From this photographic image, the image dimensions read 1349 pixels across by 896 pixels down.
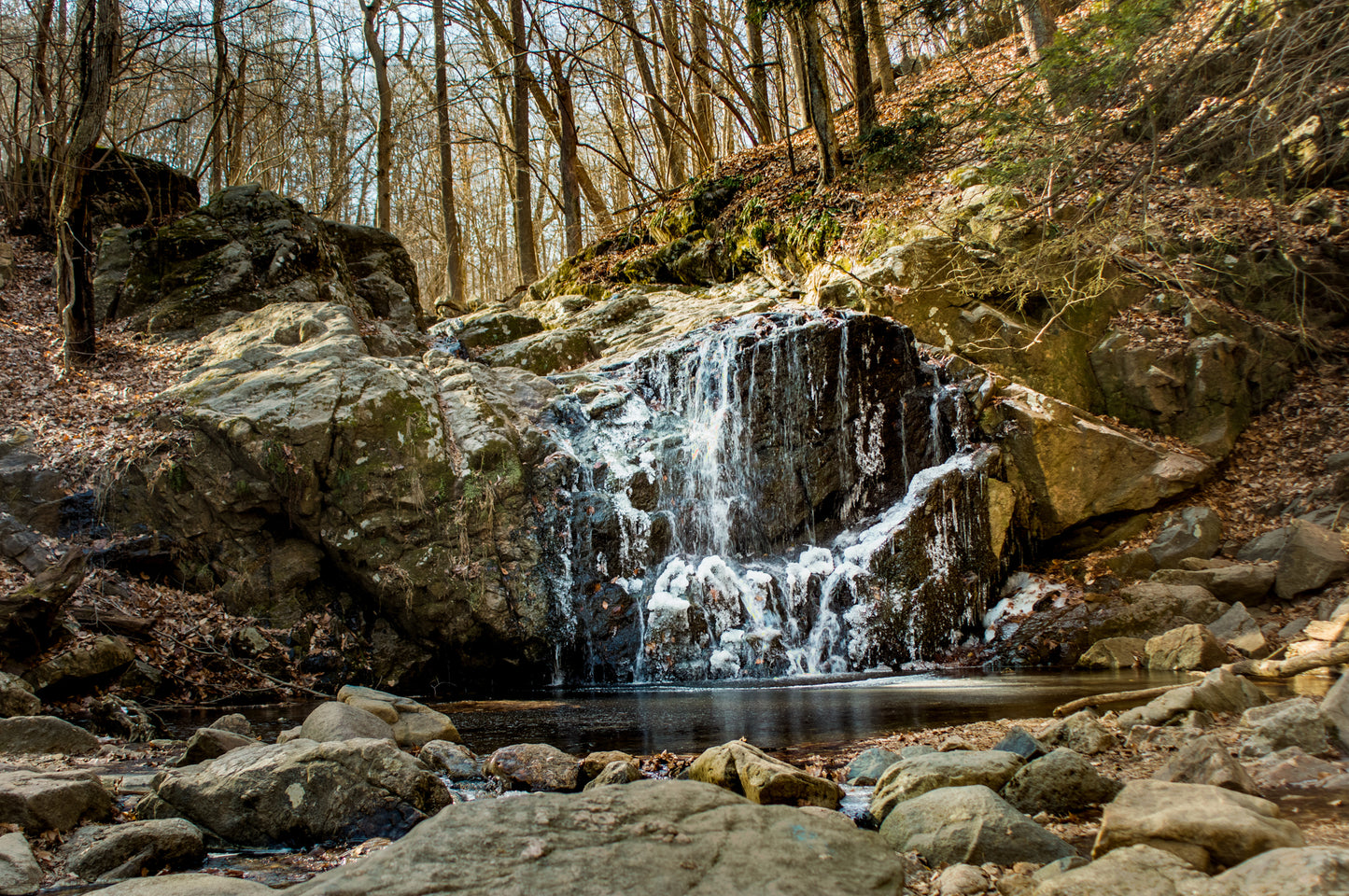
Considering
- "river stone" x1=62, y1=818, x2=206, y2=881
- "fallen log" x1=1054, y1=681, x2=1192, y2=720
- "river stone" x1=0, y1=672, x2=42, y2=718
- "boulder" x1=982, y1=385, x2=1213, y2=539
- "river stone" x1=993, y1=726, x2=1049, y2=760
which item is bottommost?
"fallen log" x1=1054, y1=681, x2=1192, y2=720

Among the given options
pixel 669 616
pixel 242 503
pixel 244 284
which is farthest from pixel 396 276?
pixel 669 616

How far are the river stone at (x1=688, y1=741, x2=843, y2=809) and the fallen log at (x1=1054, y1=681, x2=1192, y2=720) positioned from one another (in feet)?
7.83

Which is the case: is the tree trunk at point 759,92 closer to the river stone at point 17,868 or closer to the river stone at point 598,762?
the river stone at point 598,762

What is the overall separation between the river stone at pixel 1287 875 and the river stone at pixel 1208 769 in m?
1.03

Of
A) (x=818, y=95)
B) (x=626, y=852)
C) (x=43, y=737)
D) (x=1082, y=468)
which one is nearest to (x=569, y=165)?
(x=818, y=95)

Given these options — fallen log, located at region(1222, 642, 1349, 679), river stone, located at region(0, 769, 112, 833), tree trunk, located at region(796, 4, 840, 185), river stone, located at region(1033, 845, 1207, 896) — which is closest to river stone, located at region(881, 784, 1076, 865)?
river stone, located at region(1033, 845, 1207, 896)

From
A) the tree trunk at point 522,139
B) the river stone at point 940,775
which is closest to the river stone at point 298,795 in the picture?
the river stone at point 940,775

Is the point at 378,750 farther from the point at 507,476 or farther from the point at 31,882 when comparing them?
the point at 507,476

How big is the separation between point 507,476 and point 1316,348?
37.1 feet

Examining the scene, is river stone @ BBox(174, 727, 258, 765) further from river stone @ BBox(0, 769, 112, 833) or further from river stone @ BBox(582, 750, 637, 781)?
river stone @ BBox(582, 750, 637, 781)

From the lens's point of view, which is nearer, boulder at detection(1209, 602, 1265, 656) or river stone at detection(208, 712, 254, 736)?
river stone at detection(208, 712, 254, 736)

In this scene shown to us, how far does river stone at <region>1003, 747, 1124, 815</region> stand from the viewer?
3.26 metres

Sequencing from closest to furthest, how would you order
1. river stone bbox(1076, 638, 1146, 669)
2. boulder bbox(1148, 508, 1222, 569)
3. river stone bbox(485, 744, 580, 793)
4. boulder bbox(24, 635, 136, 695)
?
river stone bbox(485, 744, 580, 793) → boulder bbox(24, 635, 136, 695) → river stone bbox(1076, 638, 1146, 669) → boulder bbox(1148, 508, 1222, 569)

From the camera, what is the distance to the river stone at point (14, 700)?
522cm
